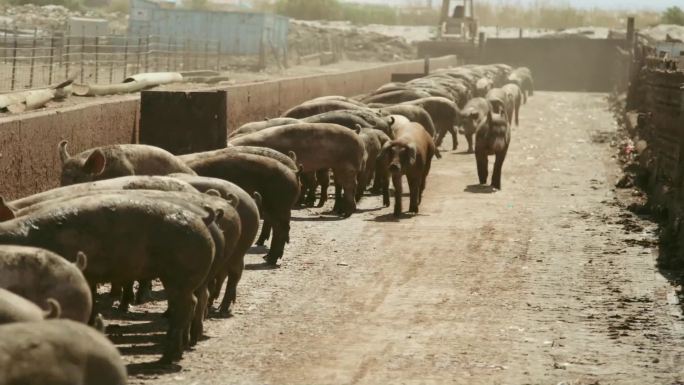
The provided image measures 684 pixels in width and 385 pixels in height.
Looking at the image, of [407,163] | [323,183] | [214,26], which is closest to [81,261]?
[407,163]

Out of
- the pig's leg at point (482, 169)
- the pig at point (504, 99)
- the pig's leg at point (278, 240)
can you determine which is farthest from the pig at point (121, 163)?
the pig at point (504, 99)

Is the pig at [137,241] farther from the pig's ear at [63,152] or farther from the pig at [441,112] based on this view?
the pig at [441,112]

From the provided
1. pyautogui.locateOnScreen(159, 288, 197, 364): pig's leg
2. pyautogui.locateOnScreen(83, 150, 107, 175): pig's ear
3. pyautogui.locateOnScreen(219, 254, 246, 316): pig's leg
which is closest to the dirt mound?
pyautogui.locateOnScreen(83, 150, 107, 175): pig's ear

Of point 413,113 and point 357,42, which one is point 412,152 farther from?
point 357,42

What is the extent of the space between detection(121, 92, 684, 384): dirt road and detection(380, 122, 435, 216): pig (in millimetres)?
300

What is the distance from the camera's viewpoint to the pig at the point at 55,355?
5.73m

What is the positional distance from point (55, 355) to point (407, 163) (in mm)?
11462

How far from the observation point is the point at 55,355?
5.87 metres

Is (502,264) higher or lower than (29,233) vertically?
lower

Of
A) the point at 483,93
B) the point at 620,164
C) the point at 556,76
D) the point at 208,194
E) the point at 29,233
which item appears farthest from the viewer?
the point at 556,76

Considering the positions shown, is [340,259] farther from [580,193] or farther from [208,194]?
[580,193]

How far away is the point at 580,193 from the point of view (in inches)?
765

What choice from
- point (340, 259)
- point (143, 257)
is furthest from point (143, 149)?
point (143, 257)

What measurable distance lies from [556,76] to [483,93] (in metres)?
25.9
